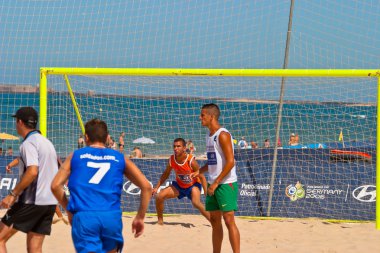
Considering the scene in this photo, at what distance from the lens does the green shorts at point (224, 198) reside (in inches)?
268

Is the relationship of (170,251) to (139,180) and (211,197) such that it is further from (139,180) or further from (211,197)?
(139,180)

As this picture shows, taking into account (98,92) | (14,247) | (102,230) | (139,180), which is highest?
(98,92)

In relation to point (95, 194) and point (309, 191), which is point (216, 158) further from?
point (309, 191)

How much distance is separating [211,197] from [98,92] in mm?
5004

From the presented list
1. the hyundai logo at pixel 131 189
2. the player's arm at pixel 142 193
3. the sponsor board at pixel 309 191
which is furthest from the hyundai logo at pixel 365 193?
the player's arm at pixel 142 193

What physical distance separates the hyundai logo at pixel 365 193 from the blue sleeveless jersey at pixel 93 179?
22.1ft

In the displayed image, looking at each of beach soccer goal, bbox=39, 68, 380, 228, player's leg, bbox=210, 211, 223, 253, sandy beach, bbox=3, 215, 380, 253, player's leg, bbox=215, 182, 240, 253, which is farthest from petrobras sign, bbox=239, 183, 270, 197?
player's leg, bbox=215, 182, 240, 253

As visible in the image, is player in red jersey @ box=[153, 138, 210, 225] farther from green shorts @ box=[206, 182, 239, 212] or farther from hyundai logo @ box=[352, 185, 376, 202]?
green shorts @ box=[206, 182, 239, 212]

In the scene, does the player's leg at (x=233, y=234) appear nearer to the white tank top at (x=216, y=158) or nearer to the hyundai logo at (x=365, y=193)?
the white tank top at (x=216, y=158)

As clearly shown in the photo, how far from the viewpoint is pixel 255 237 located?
899cm

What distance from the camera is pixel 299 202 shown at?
10.6 m

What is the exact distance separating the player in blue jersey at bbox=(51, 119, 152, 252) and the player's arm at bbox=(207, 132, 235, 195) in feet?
7.39

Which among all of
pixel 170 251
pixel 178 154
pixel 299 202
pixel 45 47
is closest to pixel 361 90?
pixel 299 202

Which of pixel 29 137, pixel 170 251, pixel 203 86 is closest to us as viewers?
pixel 29 137
